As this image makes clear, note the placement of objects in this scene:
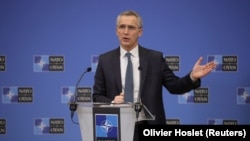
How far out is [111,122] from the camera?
1.97 metres

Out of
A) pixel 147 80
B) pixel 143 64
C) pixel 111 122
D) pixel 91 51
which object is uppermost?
pixel 91 51

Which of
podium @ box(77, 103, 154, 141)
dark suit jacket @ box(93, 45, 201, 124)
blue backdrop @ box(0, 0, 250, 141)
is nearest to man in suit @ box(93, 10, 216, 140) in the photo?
dark suit jacket @ box(93, 45, 201, 124)

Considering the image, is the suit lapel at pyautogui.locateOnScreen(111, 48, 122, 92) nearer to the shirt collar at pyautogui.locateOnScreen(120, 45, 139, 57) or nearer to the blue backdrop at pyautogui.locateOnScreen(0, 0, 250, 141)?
the shirt collar at pyautogui.locateOnScreen(120, 45, 139, 57)

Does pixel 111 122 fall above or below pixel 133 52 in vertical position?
below

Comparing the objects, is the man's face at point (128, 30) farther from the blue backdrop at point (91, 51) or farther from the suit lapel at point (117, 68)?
the blue backdrop at point (91, 51)

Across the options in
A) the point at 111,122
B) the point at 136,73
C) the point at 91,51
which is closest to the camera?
the point at 111,122

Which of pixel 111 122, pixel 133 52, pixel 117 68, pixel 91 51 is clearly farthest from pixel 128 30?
pixel 91 51

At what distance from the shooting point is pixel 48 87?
4.27 m

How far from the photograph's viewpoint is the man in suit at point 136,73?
2.70 meters

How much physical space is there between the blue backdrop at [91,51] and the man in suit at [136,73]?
1370mm

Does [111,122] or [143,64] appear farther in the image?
[143,64]

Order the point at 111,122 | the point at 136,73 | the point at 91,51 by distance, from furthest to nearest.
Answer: the point at 91,51, the point at 136,73, the point at 111,122

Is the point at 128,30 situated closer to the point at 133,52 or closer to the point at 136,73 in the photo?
the point at 133,52

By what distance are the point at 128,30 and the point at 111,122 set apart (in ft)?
3.05
